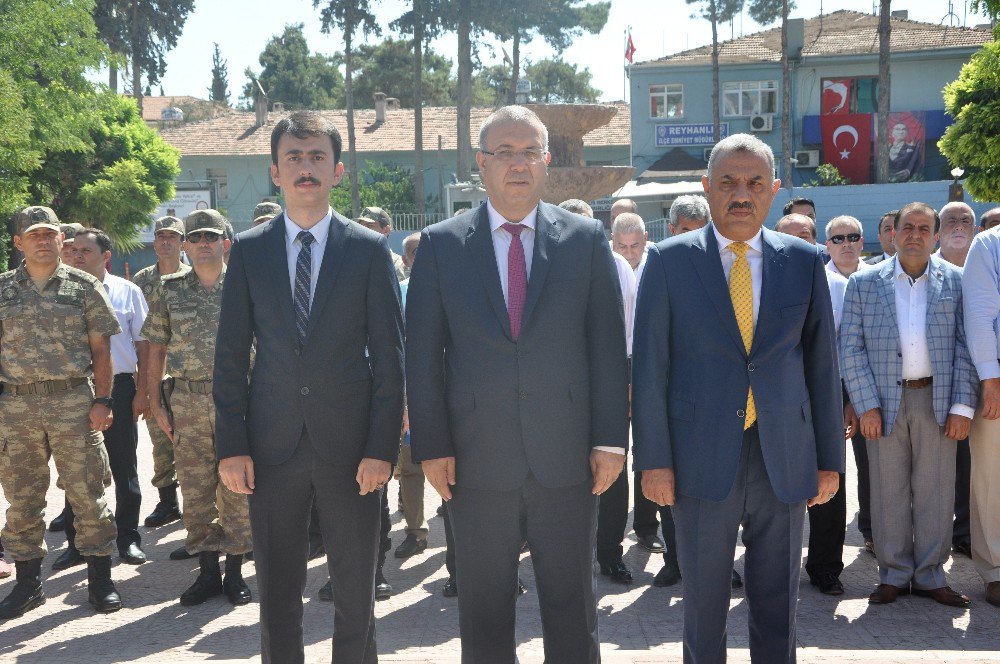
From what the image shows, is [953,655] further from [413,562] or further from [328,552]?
[413,562]

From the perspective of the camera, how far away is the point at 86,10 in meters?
20.9

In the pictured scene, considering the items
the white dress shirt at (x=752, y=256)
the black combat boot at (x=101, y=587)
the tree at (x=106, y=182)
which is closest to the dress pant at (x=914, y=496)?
the white dress shirt at (x=752, y=256)

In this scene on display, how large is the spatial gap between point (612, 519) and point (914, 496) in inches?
69.9

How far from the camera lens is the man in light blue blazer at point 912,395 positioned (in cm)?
557

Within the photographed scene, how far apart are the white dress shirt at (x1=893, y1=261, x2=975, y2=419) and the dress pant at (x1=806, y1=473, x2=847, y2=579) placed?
0.89 m

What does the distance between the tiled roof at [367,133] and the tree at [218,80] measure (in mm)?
31545

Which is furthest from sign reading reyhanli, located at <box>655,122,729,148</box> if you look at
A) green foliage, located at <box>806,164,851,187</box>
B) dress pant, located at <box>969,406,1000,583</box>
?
dress pant, located at <box>969,406,1000,583</box>

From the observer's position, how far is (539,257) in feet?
11.8

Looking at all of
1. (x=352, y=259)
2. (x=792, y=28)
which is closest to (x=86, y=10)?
(x=352, y=259)

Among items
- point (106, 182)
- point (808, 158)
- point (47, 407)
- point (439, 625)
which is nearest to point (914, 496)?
point (439, 625)

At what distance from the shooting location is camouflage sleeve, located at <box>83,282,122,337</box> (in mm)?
5902

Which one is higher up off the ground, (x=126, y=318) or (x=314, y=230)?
(x=314, y=230)

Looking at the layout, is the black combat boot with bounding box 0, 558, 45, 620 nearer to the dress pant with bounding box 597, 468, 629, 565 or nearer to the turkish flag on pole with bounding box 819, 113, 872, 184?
the dress pant with bounding box 597, 468, 629, 565

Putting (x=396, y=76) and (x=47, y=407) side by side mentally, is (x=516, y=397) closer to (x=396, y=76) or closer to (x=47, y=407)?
(x=47, y=407)
